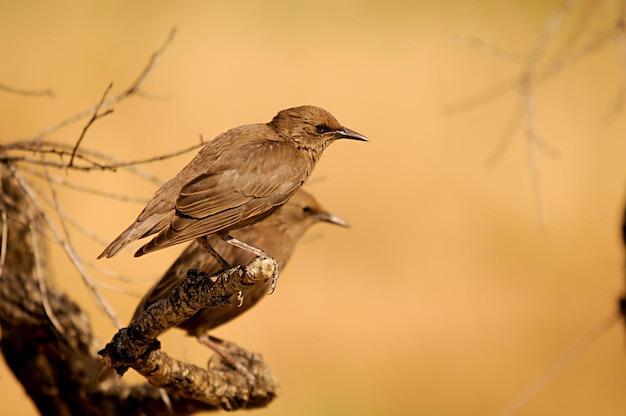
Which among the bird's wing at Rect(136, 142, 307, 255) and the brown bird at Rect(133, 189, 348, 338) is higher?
the brown bird at Rect(133, 189, 348, 338)

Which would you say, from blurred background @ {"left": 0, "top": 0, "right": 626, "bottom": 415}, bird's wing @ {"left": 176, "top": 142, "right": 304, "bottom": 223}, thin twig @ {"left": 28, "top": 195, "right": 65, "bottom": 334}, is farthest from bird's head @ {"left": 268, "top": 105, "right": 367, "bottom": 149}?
blurred background @ {"left": 0, "top": 0, "right": 626, "bottom": 415}

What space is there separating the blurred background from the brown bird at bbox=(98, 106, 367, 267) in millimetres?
4541

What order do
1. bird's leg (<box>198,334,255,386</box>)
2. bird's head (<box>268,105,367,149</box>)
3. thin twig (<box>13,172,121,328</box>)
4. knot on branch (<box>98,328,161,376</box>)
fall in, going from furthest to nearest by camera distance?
bird's leg (<box>198,334,255,386</box>), thin twig (<box>13,172,121,328</box>), bird's head (<box>268,105,367,149</box>), knot on branch (<box>98,328,161,376</box>)

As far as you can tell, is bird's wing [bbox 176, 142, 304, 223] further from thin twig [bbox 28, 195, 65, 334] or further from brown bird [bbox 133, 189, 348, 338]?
thin twig [bbox 28, 195, 65, 334]

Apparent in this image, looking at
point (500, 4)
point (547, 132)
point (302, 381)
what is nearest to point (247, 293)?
point (302, 381)

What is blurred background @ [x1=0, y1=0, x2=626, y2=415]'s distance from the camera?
8.71 metres

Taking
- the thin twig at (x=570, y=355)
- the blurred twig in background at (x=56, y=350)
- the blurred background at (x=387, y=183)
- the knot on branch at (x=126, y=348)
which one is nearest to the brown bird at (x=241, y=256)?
the blurred twig in background at (x=56, y=350)

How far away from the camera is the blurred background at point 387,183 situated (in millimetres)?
8711

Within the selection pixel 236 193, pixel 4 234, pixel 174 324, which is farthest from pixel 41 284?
pixel 236 193

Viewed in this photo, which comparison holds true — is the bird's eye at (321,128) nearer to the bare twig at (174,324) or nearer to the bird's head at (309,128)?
the bird's head at (309,128)

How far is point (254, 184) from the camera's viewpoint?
3836 mm

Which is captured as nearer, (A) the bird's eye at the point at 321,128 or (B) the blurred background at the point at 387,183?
(A) the bird's eye at the point at 321,128

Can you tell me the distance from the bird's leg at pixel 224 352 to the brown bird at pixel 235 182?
3.20ft

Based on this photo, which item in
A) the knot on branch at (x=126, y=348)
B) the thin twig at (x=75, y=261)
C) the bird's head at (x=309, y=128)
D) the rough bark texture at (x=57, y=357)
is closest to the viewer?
the knot on branch at (x=126, y=348)
